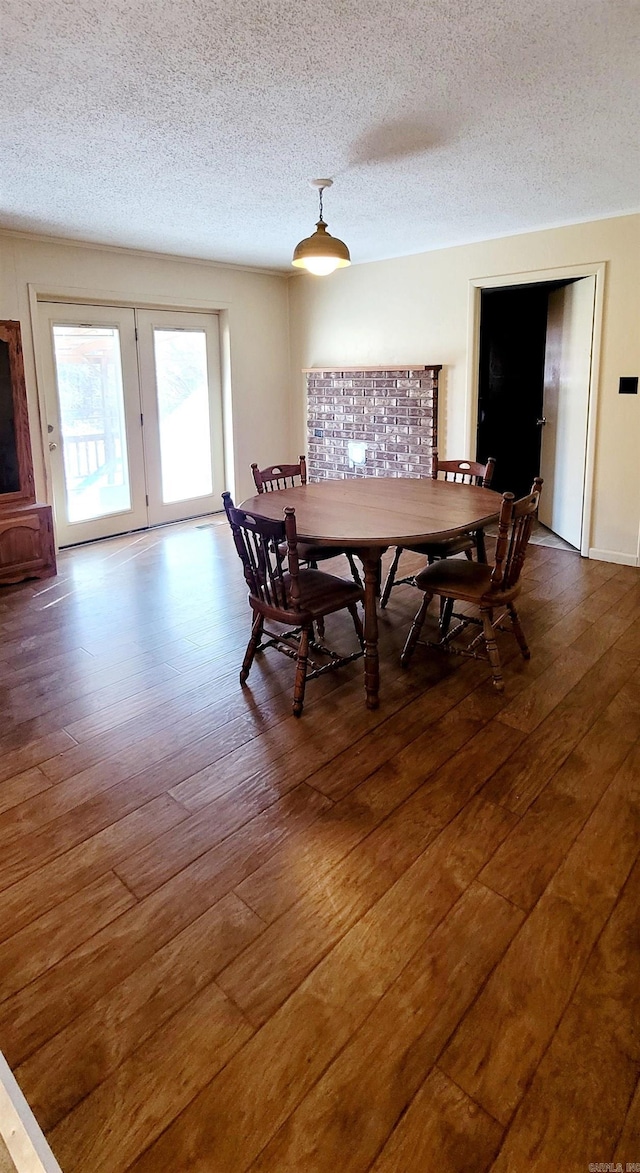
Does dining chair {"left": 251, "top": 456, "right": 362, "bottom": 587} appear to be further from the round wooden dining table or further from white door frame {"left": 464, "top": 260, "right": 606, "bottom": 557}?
white door frame {"left": 464, "top": 260, "right": 606, "bottom": 557}

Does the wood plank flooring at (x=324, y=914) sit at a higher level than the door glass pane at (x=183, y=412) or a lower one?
lower

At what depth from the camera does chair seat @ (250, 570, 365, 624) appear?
263cm

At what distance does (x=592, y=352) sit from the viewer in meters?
4.38

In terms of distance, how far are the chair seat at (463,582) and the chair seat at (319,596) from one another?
35 cm

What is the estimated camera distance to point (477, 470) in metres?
3.87

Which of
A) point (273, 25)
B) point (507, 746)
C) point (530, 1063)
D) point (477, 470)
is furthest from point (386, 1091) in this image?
point (477, 470)

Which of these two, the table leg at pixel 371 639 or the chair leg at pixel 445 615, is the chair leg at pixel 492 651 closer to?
the chair leg at pixel 445 615

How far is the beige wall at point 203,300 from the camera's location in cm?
453

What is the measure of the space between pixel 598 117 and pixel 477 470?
68.6 inches

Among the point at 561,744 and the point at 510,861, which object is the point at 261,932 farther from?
the point at 561,744

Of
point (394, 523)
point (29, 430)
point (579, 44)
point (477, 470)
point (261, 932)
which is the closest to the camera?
point (261, 932)

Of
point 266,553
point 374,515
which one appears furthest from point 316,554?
point 266,553

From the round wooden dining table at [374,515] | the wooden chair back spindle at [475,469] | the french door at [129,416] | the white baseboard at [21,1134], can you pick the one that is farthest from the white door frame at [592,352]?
the white baseboard at [21,1134]

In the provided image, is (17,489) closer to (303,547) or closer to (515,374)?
(303,547)
